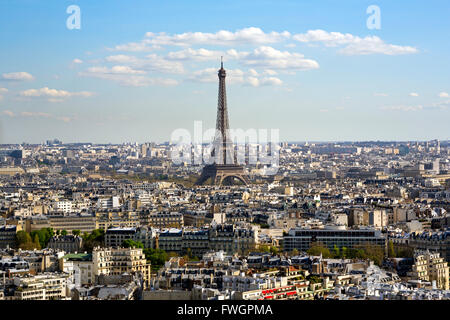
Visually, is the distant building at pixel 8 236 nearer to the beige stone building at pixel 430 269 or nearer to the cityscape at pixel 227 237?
the cityscape at pixel 227 237

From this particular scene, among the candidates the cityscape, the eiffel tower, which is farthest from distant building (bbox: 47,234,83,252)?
the eiffel tower

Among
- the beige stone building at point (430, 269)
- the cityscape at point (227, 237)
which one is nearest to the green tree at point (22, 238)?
the cityscape at point (227, 237)

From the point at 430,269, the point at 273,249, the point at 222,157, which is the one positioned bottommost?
the point at 430,269

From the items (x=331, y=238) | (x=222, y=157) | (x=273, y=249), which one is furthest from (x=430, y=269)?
(x=222, y=157)

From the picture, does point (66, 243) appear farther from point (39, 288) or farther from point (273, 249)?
point (39, 288)

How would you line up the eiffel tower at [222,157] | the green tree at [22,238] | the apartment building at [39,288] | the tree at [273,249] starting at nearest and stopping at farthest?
the apartment building at [39,288]
the tree at [273,249]
the green tree at [22,238]
the eiffel tower at [222,157]

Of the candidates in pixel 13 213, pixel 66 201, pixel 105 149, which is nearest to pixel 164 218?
pixel 13 213

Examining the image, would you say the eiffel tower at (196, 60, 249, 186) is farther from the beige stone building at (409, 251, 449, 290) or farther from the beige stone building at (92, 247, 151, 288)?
the beige stone building at (409, 251, 449, 290)

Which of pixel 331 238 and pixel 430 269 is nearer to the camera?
pixel 430 269
